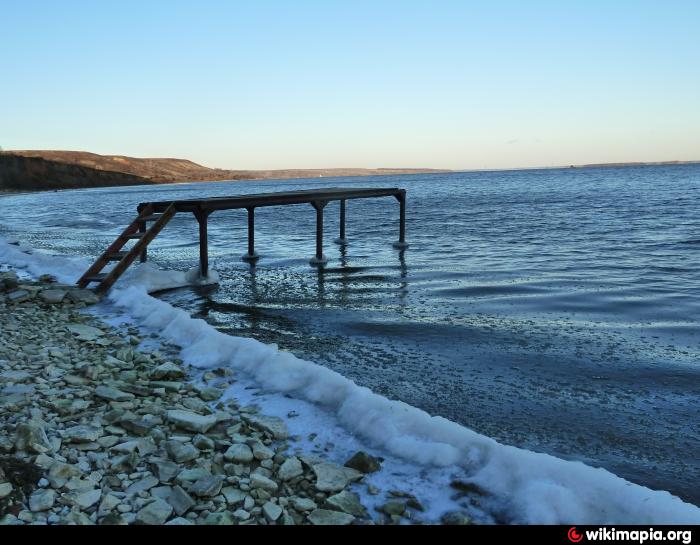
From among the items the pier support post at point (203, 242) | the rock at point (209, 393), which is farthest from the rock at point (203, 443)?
the pier support post at point (203, 242)

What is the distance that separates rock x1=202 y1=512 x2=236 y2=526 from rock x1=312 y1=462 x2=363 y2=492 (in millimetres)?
708

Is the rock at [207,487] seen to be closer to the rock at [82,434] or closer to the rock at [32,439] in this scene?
the rock at [82,434]

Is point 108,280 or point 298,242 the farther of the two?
point 298,242

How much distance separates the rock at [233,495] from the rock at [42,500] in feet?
3.51

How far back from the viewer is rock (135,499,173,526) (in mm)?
3453

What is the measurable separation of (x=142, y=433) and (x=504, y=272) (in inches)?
491

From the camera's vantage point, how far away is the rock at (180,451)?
14.0 ft

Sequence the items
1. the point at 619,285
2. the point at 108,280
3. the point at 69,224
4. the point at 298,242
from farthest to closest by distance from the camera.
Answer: the point at 69,224, the point at 298,242, the point at 619,285, the point at 108,280

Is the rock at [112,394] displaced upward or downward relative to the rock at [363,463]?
upward

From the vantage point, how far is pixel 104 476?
13.0ft

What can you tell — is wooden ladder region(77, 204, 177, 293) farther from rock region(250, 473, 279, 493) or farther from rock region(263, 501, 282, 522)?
rock region(263, 501, 282, 522)
